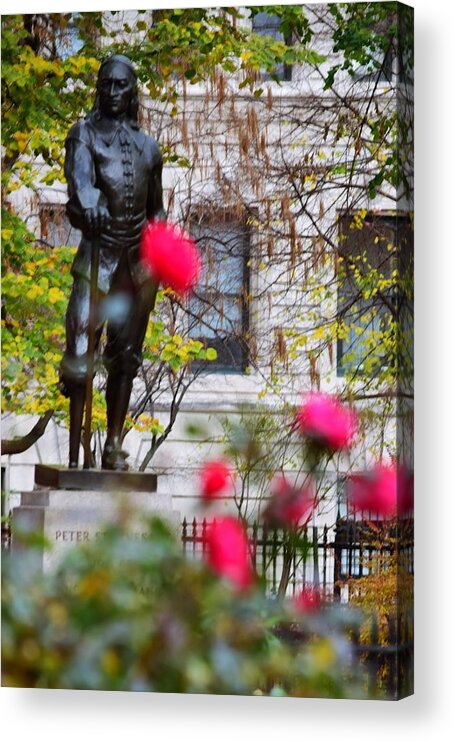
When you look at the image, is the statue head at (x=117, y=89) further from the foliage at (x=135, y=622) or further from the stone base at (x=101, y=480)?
the foliage at (x=135, y=622)

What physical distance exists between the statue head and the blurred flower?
6.07 ft

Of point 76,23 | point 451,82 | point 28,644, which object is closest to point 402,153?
point 451,82

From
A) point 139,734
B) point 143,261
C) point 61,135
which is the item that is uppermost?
point 61,135

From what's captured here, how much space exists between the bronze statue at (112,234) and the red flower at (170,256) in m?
0.04

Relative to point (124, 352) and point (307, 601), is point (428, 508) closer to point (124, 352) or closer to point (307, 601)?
point (307, 601)

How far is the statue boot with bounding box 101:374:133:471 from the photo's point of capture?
23.8 ft

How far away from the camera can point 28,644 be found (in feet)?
12.9

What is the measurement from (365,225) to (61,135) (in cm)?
159

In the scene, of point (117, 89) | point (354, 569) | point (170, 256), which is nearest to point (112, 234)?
point (170, 256)

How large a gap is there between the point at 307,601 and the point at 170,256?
175 cm

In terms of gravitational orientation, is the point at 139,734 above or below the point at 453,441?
below

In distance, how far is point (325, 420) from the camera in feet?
23.6

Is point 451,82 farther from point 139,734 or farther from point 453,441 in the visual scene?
point 139,734

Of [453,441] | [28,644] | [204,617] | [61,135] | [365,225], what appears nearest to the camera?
[28,644]
